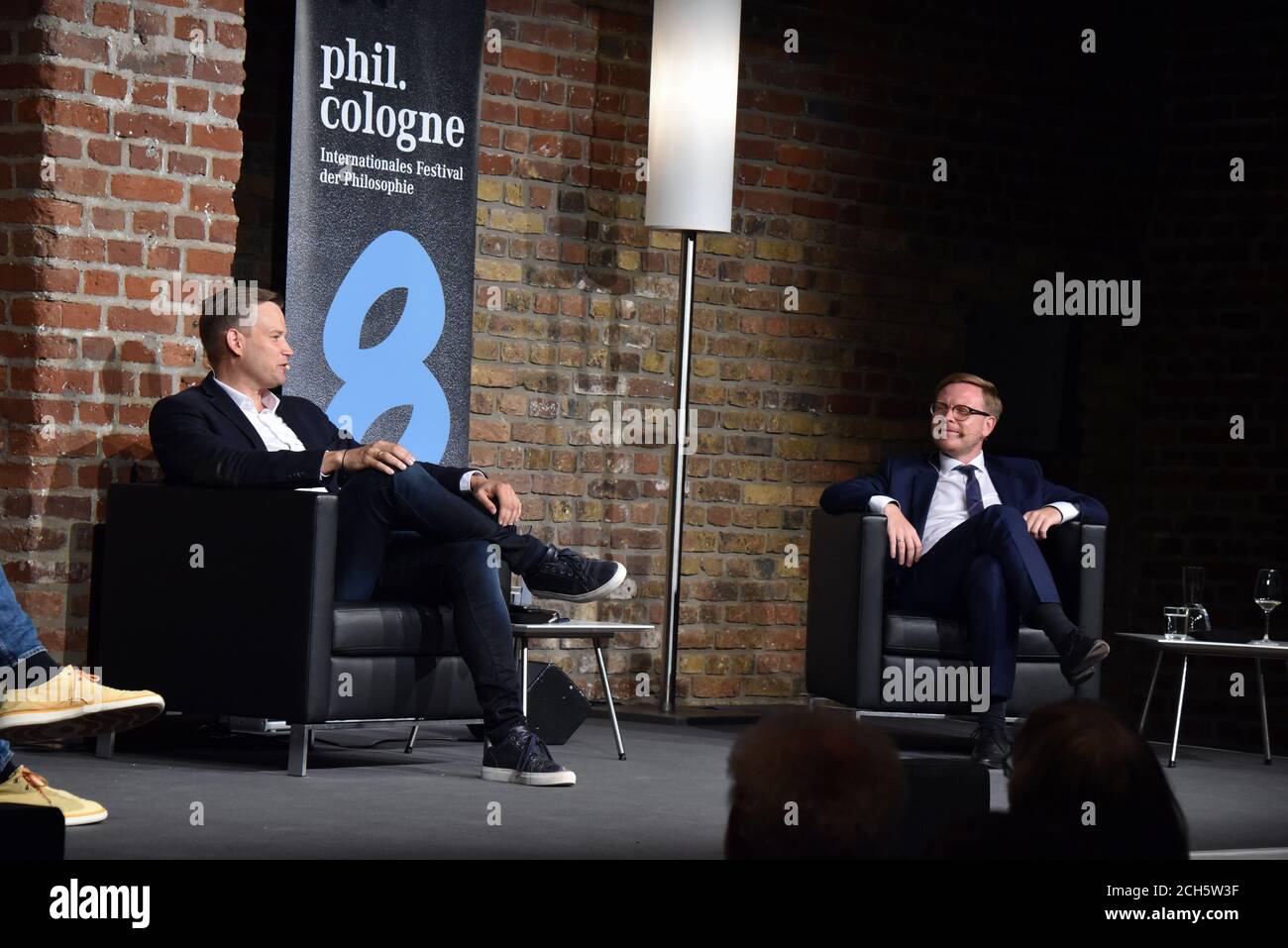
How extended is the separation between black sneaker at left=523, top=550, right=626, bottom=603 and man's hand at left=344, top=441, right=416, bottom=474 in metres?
0.50

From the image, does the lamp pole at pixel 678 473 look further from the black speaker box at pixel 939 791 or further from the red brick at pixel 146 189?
the black speaker box at pixel 939 791

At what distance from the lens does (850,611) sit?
499 centimetres

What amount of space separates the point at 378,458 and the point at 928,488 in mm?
1786

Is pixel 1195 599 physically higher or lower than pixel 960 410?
lower

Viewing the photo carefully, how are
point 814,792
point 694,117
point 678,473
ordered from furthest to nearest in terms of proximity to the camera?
1. point 678,473
2. point 694,117
3. point 814,792

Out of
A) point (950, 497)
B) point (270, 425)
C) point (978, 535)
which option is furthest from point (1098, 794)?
point (950, 497)

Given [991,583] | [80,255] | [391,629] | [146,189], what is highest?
[146,189]

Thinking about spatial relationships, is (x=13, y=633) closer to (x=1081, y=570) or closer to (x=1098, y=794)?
(x=1098, y=794)

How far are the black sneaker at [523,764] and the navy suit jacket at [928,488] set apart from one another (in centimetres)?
137

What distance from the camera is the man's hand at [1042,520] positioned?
5125mm

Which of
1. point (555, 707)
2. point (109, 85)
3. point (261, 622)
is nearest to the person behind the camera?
point (261, 622)

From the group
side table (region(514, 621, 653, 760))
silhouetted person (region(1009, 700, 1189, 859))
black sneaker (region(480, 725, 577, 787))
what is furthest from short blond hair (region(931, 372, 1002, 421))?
silhouetted person (region(1009, 700, 1189, 859))
